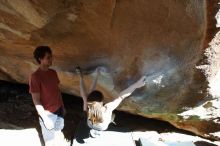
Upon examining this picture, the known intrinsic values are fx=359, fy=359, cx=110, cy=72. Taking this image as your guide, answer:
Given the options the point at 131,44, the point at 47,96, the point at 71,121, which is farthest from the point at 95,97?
the point at 71,121

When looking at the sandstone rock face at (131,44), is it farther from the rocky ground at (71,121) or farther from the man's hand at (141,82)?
the rocky ground at (71,121)

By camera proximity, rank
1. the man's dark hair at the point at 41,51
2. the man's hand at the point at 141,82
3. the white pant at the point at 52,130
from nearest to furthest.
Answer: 1. the man's dark hair at the point at 41,51
2. the white pant at the point at 52,130
3. the man's hand at the point at 141,82

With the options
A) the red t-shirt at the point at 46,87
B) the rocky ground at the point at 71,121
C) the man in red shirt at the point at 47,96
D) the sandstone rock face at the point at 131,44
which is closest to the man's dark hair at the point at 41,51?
the man in red shirt at the point at 47,96

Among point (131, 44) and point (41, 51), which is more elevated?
point (131, 44)

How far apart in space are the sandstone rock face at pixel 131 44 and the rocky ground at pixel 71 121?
15.7 inches

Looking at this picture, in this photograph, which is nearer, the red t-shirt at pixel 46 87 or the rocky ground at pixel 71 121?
the red t-shirt at pixel 46 87

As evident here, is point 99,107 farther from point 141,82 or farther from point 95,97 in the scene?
point 141,82

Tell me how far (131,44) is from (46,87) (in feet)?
4.54

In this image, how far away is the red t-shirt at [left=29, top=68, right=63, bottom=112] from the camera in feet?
15.3

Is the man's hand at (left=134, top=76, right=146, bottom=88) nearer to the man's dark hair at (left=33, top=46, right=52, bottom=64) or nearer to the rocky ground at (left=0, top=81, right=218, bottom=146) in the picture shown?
the rocky ground at (left=0, top=81, right=218, bottom=146)

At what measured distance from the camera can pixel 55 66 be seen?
6.00 m

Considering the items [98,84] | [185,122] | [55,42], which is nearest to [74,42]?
[55,42]

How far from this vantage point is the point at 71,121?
6.29 meters

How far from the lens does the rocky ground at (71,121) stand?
5992mm
